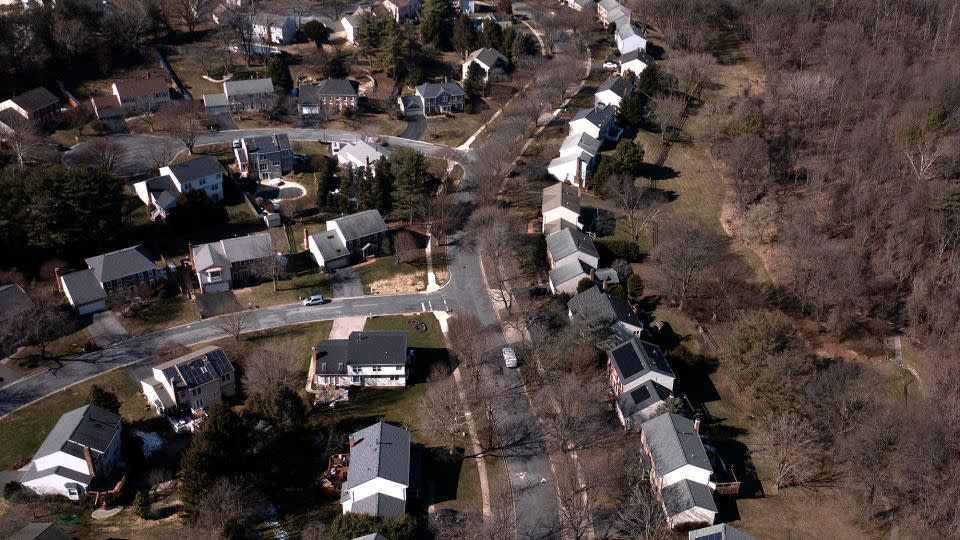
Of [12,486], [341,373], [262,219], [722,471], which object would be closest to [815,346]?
[722,471]

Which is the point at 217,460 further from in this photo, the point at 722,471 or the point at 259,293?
the point at 722,471

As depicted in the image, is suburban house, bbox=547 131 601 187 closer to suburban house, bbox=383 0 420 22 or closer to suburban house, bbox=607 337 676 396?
suburban house, bbox=607 337 676 396

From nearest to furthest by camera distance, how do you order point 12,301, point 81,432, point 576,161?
point 81,432
point 12,301
point 576,161

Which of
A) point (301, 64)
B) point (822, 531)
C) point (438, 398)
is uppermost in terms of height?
point (301, 64)

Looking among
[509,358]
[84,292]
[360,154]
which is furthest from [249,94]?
[509,358]

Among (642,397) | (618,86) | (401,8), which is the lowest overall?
(642,397)

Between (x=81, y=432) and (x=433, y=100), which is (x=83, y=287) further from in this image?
(x=433, y=100)
